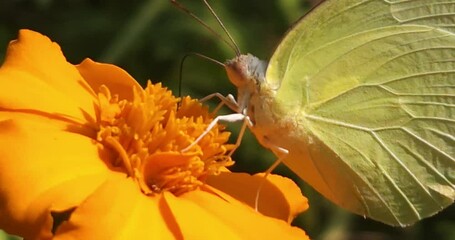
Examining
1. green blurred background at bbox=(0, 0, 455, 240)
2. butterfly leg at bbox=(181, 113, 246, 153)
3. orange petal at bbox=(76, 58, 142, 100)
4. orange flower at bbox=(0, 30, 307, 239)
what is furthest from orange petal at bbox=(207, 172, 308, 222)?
green blurred background at bbox=(0, 0, 455, 240)

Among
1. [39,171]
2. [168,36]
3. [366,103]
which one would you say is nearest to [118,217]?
[39,171]

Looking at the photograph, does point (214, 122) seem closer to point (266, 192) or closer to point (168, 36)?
point (266, 192)

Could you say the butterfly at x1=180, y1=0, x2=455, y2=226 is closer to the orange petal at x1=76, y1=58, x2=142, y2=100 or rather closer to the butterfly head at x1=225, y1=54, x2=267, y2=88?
the butterfly head at x1=225, y1=54, x2=267, y2=88

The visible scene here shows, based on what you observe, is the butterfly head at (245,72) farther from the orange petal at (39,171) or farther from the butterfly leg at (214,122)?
the orange petal at (39,171)

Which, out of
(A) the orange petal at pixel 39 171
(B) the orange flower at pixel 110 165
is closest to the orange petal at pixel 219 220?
(B) the orange flower at pixel 110 165

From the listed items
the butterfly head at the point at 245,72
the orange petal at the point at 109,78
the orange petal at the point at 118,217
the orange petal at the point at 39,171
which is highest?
the orange petal at the point at 39,171

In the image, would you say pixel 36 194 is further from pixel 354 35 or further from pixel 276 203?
pixel 354 35
